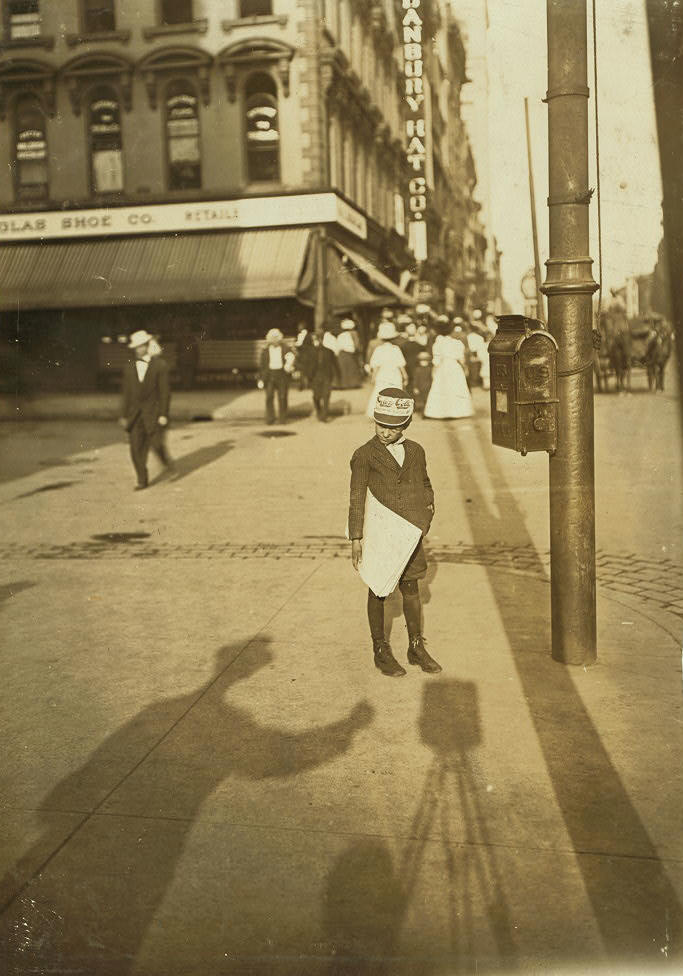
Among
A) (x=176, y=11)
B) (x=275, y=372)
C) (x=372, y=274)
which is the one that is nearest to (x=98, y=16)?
(x=176, y=11)

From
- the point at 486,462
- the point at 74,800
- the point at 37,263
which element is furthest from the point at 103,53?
the point at 74,800

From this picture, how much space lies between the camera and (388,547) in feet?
18.2

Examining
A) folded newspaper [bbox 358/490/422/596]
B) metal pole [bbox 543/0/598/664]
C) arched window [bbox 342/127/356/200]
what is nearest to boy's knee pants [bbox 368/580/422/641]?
folded newspaper [bbox 358/490/422/596]

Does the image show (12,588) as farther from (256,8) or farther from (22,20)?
(22,20)

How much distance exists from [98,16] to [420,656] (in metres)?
26.6

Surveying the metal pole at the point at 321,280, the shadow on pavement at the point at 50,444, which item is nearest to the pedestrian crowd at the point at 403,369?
the shadow on pavement at the point at 50,444

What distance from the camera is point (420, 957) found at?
10.1ft

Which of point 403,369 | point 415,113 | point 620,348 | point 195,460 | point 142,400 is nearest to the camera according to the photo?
point 142,400

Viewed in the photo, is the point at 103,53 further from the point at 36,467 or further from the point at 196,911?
the point at 196,911

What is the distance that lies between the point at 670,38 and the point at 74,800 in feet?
15.9

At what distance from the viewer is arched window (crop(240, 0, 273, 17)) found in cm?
2783

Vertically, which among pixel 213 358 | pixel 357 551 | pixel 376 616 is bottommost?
pixel 376 616

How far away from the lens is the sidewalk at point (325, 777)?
3.19 meters

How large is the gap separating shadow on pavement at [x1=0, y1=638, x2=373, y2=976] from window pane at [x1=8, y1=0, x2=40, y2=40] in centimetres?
2690
